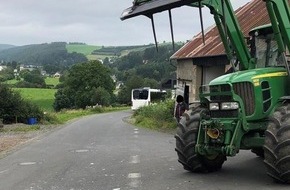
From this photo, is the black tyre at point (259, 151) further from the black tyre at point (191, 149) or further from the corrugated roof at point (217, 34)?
the corrugated roof at point (217, 34)

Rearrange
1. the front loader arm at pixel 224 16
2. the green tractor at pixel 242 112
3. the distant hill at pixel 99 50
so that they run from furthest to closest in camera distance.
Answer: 1. the distant hill at pixel 99 50
2. the front loader arm at pixel 224 16
3. the green tractor at pixel 242 112

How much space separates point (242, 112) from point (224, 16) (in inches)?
89.6

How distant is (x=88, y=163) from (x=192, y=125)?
3.78 m

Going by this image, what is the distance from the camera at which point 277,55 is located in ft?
31.7

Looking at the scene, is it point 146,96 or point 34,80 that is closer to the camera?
point 146,96

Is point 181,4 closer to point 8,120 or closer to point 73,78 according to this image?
point 8,120

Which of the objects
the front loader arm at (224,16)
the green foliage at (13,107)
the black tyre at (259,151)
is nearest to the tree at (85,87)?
the green foliage at (13,107)

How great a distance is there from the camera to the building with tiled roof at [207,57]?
22.1 meters

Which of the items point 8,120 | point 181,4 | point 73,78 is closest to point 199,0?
point 181,4

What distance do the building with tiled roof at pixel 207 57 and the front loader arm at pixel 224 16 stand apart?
10.9 m

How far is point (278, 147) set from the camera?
25.8 ft

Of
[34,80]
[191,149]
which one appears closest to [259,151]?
[191,149]

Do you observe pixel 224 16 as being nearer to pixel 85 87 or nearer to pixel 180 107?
pixel 180 107

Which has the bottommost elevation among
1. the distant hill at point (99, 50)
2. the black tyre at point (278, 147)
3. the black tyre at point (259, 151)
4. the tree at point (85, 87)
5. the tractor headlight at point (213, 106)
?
the tree at point (85, 87)
